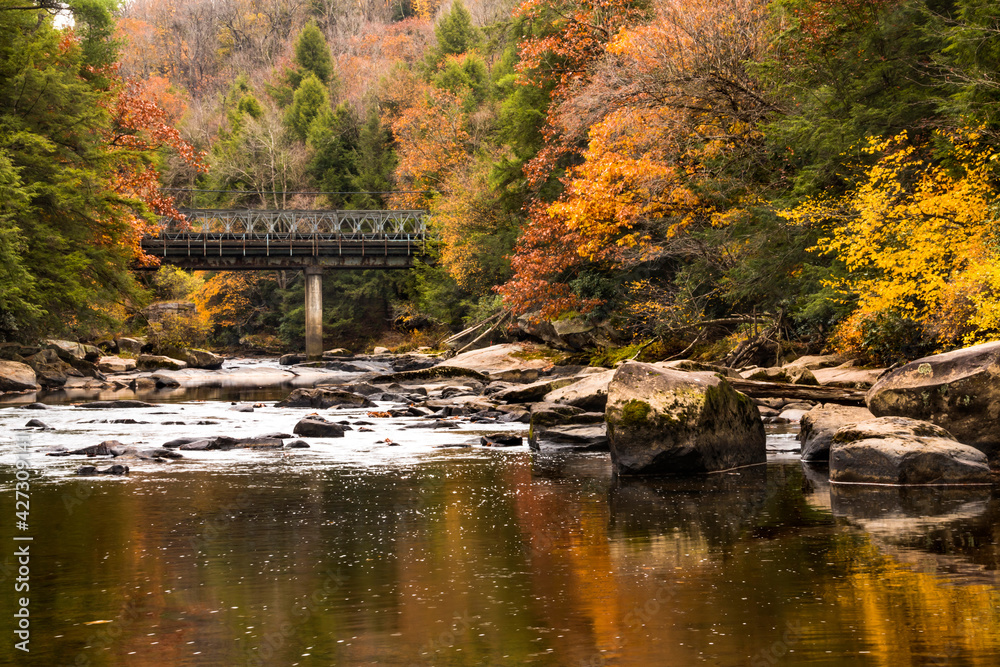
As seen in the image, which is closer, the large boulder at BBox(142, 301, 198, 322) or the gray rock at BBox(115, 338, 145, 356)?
the gray rock at BBox(115, 338, 145, 356)

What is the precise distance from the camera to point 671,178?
79.6 ft

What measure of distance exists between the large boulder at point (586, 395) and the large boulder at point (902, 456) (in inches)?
213

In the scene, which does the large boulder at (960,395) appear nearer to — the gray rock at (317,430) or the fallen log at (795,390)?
the fallen log at (795,390)

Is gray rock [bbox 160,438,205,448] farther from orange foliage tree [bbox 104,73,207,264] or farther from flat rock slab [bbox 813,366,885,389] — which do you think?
orange foliage tree [bbox 104,73,207,264]

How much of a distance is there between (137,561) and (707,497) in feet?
18.7

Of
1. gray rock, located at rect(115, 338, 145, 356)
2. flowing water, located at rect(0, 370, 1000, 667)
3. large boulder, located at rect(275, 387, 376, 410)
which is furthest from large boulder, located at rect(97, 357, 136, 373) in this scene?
flowing water, located at rect(0, 370, 1000, 667)

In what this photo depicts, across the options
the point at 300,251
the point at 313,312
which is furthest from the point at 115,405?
the point at 300,251

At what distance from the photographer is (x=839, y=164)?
19703 millimetres

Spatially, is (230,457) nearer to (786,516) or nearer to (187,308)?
(786,516)

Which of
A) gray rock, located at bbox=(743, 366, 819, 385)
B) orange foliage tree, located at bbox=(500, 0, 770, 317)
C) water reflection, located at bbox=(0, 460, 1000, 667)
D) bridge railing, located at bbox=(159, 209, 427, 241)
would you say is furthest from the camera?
bridge railing, located at bbox=(159, 209, 427, 241)

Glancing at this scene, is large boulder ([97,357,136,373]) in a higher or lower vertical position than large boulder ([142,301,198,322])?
lower

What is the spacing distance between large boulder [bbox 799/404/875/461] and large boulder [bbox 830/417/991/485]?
104cm

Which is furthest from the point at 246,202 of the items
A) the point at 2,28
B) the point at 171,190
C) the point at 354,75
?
the point at 2,28

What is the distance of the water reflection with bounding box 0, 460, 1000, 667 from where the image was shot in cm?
530
